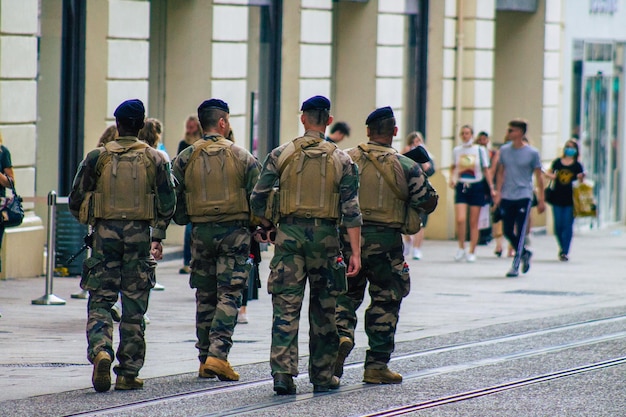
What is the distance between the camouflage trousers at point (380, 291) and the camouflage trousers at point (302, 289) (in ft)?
1.20

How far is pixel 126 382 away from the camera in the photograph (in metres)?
9.10

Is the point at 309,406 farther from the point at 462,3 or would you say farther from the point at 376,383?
the point at 462,3

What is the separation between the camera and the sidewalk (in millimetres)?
10141

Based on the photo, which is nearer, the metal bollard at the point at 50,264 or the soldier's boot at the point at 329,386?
the soldier's boot at the point at 329,386

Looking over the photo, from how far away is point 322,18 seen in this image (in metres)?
20.8

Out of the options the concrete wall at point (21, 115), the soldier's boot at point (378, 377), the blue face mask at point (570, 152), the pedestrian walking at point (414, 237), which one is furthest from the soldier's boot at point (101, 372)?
the blue face mask at point (570, 152)

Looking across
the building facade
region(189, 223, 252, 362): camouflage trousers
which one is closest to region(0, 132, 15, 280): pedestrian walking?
the building facade

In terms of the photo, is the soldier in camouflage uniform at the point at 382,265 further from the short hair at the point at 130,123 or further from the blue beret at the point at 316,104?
the short hair at the point at 130,123

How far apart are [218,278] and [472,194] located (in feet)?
34.2

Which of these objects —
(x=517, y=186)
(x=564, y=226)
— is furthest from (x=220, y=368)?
(x=564, y=226)

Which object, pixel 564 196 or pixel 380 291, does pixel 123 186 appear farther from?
pixel 564 196

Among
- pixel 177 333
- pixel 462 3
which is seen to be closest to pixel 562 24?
pixel 462 3

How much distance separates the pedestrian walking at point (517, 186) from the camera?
57.8ft

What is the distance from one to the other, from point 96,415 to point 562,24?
18.9 meters
